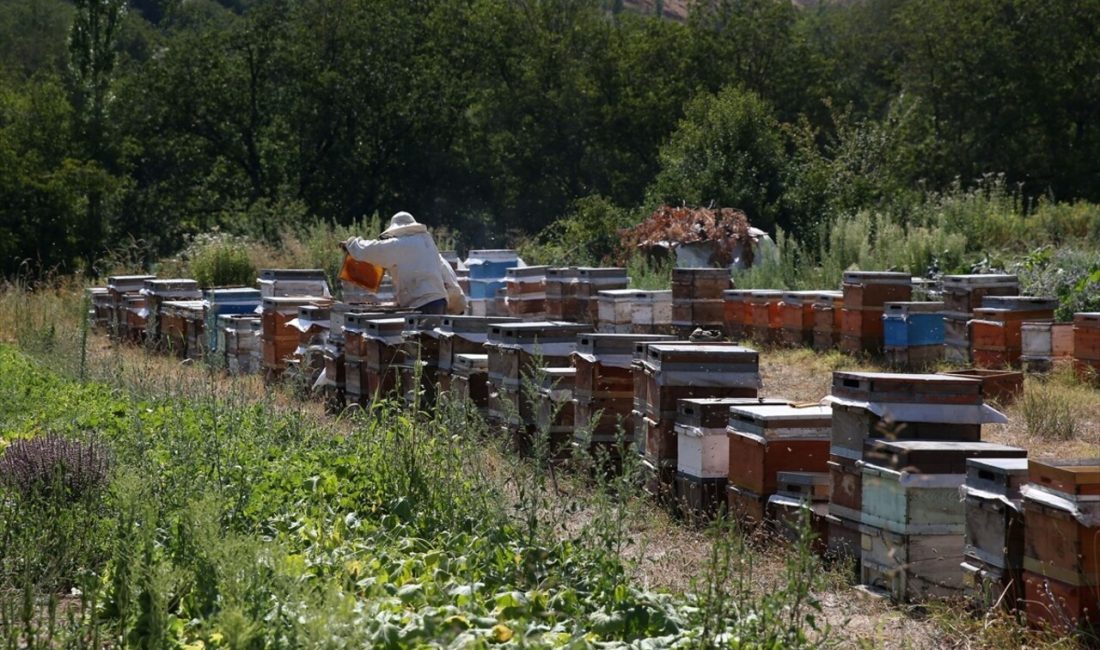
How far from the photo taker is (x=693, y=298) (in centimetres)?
1468

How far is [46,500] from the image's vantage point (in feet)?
19.3

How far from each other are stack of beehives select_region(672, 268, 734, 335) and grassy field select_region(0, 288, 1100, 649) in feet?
23.2

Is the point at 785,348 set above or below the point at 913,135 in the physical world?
below

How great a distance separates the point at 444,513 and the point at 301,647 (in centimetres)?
181

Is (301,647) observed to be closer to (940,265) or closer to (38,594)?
(38,594)

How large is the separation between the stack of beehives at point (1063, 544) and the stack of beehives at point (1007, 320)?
23.7 feet

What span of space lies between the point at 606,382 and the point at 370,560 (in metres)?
2.91

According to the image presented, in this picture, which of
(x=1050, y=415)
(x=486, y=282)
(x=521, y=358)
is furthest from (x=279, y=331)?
(x=1050, y=415)

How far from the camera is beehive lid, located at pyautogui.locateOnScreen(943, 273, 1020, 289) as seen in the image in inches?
496

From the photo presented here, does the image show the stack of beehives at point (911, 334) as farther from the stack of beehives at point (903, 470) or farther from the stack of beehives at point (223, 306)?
the stack of beehives at point (903, 470)

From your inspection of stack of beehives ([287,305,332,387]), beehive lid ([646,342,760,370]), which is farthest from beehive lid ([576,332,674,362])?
stack of beehives ([287,305,332,387])

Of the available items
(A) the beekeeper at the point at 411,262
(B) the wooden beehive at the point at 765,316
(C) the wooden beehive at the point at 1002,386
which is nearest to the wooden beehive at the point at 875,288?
(B) the wooden beehive at the point at 765,316

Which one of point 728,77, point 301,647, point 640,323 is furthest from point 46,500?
point 728,77

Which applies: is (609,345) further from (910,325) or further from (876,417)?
(910,325)
